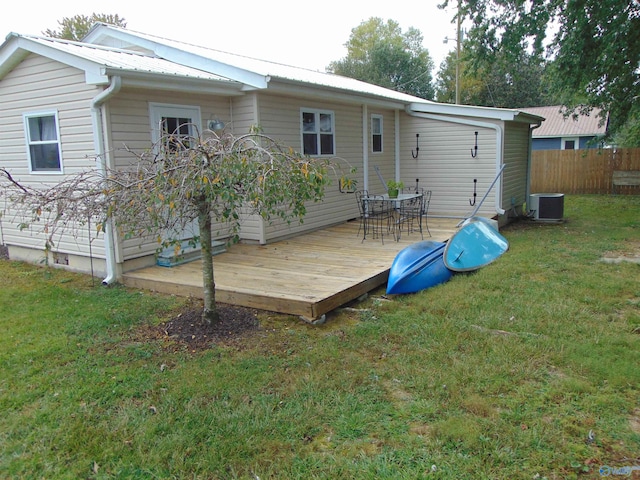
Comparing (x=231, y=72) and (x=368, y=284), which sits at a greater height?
(x=231, y=72)

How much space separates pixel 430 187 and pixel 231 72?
558 centimetres

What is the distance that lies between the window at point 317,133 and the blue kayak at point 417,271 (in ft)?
11.0

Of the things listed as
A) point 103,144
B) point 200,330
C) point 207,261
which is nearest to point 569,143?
point 103,144

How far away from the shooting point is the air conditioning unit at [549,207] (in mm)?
11070

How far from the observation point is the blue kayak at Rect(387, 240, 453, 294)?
5.50 metres

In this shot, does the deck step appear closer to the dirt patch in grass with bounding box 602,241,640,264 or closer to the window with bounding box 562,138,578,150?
the dirt patch in grass with bounding box 602,241,640,264

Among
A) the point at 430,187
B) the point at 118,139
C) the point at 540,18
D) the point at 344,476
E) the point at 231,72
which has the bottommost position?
the point at 344,476

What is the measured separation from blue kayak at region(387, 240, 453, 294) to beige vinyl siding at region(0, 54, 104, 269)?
12.0 feet

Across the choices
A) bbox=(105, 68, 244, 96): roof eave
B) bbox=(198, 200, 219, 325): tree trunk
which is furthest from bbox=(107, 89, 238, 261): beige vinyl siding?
bbox=(198, 200, 219, 325): tree trunk

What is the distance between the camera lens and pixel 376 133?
1063 cm

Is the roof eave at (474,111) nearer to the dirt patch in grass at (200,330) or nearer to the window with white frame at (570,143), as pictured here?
the dirt patch in grass at (200,330)

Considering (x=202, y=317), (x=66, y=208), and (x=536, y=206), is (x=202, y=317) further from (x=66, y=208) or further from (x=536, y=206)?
(x=536, y=206)

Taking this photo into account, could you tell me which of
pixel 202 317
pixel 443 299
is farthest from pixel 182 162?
pixel 443 299

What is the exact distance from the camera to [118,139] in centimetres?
589
